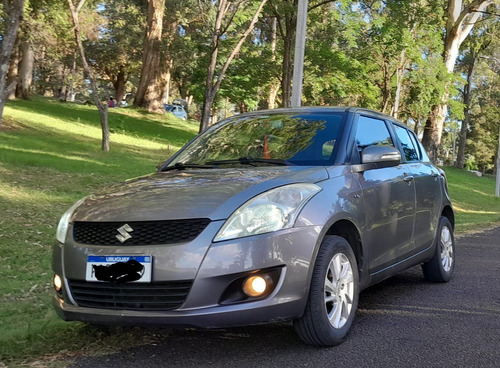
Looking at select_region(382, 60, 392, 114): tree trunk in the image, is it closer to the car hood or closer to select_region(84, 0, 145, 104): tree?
the car hood

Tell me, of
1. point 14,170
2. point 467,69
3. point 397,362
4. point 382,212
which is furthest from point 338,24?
point 467,69

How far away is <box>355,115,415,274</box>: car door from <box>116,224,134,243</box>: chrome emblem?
70.6 inches

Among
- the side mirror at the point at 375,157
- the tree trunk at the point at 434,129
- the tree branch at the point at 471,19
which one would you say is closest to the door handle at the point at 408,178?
the side mirror at the point at 375,157

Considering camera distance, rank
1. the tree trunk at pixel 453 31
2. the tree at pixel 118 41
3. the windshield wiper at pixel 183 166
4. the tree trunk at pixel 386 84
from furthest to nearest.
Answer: the tree at pixel 118 41
the tree trunk at pixel 453 31
the tree trunk at pixel 386 84
the windshield wiper at pixel 183 166

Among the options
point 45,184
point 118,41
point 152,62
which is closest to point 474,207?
point 45,184

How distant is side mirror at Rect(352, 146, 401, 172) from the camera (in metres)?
4.39

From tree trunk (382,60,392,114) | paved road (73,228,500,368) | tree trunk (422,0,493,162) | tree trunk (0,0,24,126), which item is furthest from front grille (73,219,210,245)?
tree trunk (422,0,493,162)

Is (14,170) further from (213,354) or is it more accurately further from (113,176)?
(213,354)

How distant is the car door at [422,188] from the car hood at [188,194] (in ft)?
5.82

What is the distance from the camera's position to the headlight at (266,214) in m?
3.32

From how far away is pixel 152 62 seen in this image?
28828mm

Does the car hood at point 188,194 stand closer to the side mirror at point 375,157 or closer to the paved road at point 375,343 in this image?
the side mirror at point 375,157

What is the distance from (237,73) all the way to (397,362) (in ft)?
60.4

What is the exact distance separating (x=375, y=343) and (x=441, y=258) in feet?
7.87
